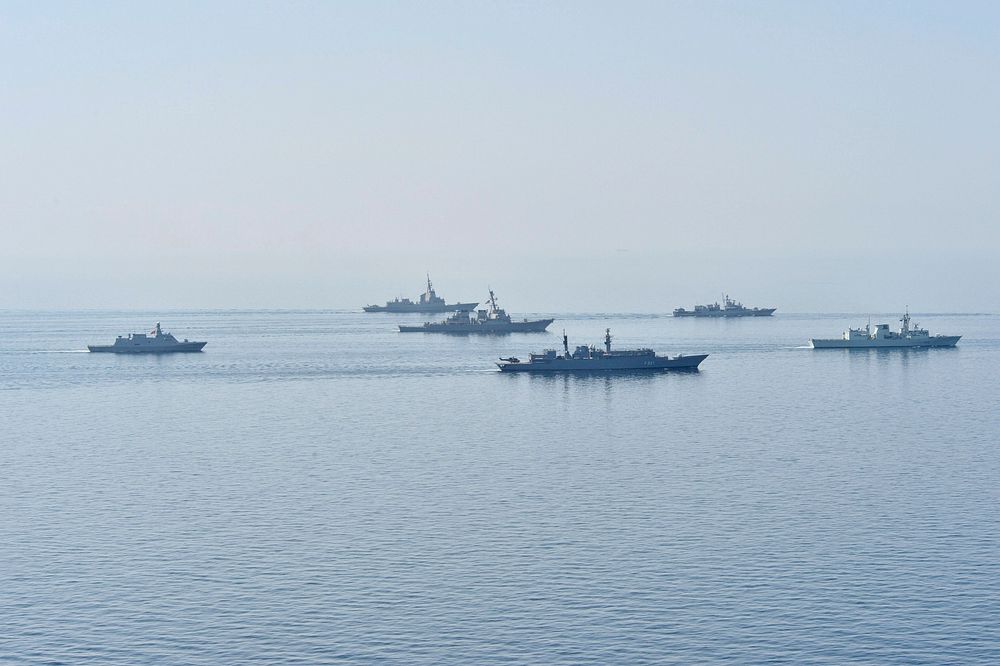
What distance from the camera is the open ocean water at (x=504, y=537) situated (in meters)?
55.9

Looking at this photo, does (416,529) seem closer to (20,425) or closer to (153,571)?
(153,571)

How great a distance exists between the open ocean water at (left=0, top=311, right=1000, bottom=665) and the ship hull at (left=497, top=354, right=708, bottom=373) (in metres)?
53.6

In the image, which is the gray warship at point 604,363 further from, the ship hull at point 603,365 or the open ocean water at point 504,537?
the open ocean water at point 504,537

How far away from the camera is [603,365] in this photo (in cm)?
19212

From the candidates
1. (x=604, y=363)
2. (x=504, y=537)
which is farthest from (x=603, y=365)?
(x=504, y=537)

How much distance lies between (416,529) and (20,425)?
70.0 m

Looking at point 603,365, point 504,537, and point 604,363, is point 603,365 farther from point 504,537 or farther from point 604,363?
point 504,537

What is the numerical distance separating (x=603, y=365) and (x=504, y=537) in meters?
120

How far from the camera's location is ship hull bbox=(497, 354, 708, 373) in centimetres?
19188

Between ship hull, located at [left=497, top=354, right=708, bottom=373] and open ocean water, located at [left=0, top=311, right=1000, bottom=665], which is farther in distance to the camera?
ship hull, located at [left=497, top=354, right=708, bottom=373]

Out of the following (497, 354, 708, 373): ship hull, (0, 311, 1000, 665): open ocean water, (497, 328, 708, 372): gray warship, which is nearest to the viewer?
(0, 311, 1000, 665): open ocean water

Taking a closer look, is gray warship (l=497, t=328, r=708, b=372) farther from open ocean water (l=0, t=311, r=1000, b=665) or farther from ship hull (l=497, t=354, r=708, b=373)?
open ocean water (l=0, t=311, r=1000, b=665)

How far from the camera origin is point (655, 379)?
180 meters

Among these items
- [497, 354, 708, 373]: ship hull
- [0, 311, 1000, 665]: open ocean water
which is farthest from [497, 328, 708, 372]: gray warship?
[0, 311, 1000, 665]: open ocean water
